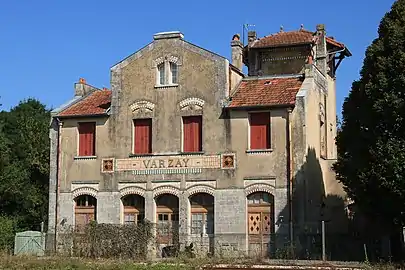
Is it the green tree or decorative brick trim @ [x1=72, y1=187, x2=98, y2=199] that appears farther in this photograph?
decorative brick trim @ [x1=72, y1=187, x2=98, y2=199]

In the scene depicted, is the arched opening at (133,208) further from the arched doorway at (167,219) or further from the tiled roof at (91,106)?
the tiled roof at (91,106)

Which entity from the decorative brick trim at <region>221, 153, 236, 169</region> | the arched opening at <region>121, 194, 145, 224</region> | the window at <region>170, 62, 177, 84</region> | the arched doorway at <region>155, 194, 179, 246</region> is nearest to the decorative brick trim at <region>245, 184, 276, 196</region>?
the decorative brick trim at <region>221, 153, 236, 169</region>

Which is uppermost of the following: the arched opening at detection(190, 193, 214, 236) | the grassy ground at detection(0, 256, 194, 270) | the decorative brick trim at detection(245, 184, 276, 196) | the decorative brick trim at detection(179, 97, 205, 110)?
the decorative brick trim at detection(179, 97, 205, 110)

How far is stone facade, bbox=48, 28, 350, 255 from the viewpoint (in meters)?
30.8

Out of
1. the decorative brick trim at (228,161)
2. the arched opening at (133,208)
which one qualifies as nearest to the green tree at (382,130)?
the decorative brick trim at (228,161)

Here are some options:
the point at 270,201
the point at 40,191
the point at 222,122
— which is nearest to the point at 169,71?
the point at 222,122

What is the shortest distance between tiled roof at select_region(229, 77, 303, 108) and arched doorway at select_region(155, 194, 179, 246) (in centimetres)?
555

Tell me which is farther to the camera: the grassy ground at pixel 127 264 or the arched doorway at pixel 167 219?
the arched doorway at pixel 167 219

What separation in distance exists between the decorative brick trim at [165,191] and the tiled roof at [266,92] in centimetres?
486

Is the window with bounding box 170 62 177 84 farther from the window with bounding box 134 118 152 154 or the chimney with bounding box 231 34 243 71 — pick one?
the chimney with bounding box 231 34 243 71

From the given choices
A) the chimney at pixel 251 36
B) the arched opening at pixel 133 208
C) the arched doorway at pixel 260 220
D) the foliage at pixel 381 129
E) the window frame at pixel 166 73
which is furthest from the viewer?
the chimney at pixel 251 36

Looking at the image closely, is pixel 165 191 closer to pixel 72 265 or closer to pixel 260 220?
pixel 260 220

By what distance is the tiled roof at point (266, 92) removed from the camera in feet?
102

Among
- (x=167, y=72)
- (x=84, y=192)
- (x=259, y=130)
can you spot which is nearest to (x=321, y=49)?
(x=259, y=130)
